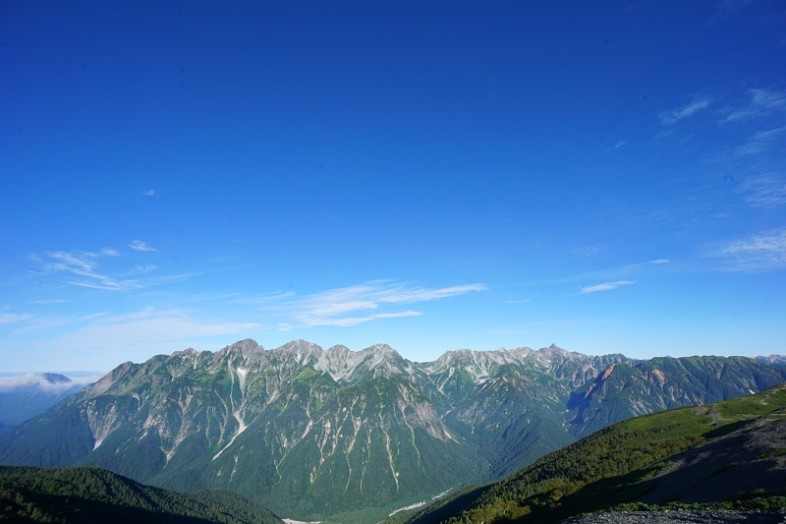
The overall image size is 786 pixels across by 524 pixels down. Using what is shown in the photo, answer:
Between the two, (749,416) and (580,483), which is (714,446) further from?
(749,416)

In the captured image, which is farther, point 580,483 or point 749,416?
point 749,416

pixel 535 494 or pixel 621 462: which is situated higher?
pixel 621 462

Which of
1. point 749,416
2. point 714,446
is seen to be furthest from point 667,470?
point 749,416

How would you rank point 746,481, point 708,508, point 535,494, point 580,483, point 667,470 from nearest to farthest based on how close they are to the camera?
point 708,508 < point 746,481 < point 667,470 < point 580,483 < point 535,494

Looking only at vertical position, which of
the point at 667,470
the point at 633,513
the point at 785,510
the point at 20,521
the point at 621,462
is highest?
the point at 785,510

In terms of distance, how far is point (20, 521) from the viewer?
192 meters

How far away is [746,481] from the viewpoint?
67125 mm

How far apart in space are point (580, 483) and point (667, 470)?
5517 centimetres

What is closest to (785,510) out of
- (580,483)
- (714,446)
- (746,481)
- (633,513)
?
→ (633,513)

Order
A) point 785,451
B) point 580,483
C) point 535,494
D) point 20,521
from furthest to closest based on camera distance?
point 20,521 < point 535,494 < point 580,483 < point 785,451

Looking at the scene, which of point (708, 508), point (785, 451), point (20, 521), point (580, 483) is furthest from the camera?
point (20, 521)

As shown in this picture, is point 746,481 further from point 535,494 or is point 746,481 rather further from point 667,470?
point 535,494

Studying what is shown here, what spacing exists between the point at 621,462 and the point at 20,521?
263m

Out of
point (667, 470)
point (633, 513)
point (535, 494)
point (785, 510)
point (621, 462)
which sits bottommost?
point (535, 494)
